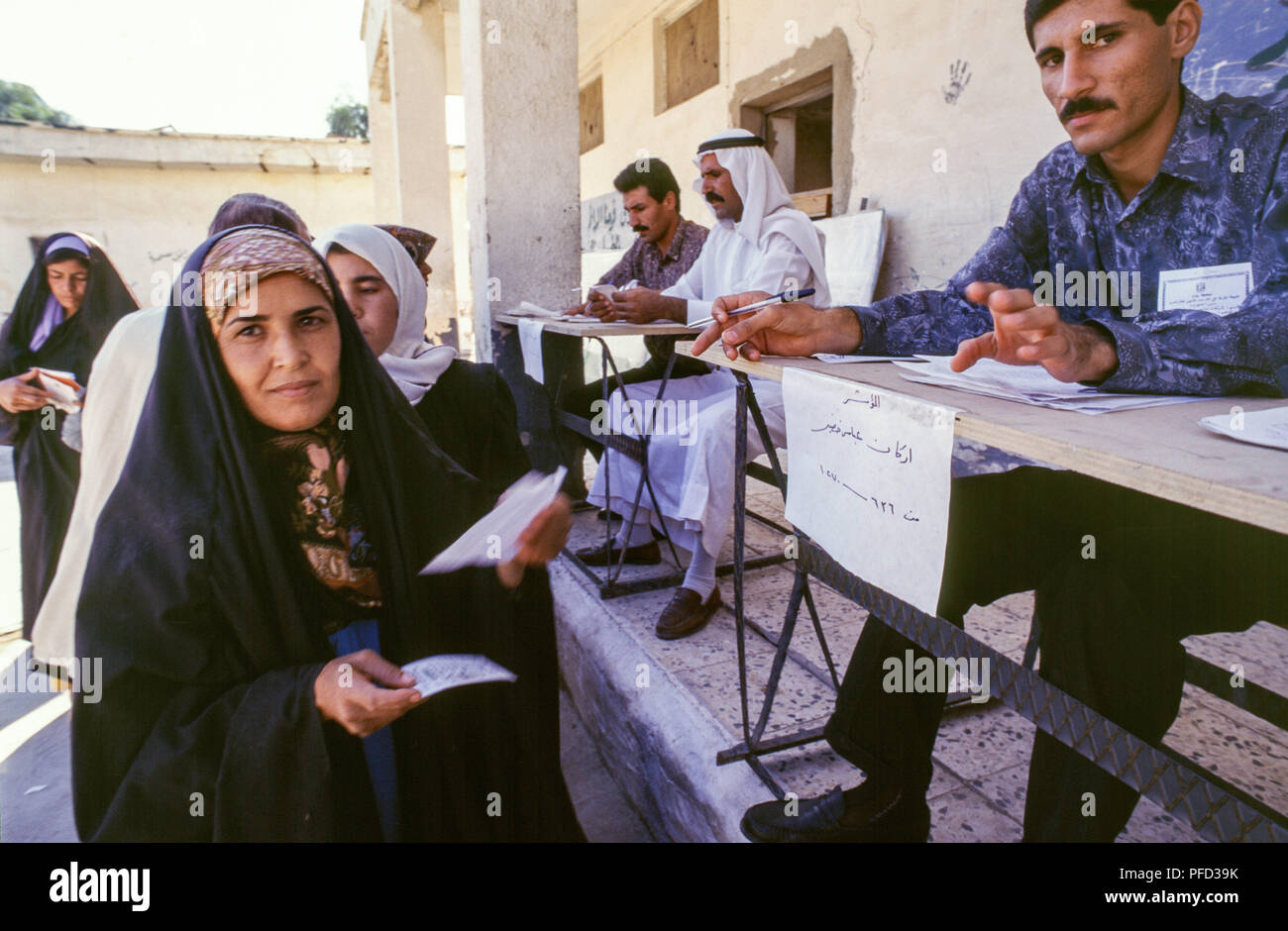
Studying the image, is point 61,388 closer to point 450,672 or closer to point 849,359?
point 450,672

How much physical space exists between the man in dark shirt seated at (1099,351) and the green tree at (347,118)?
35131 millimetres

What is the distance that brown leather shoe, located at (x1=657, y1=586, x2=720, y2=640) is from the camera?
280 centimetres

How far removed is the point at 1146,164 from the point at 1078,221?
173mm

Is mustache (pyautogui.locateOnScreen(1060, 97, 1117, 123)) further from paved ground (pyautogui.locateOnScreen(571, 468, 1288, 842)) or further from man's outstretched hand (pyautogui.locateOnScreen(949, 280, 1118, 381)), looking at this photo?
paved ground (pyautogui.locateOnScreen(571, 468, 1288, 842))

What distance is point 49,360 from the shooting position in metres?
3.40

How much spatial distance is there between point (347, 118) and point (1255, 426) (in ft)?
124

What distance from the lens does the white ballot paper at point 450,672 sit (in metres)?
1.26

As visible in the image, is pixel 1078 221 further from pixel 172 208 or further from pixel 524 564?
pixel 172 208

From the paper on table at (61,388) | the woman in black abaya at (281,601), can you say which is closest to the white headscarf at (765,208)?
the woman in black abaya at (281,601)

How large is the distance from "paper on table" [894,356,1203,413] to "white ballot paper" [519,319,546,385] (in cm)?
250

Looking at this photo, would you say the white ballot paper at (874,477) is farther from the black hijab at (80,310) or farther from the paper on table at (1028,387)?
the black hijab at (80,310)

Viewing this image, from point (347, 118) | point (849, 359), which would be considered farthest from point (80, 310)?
point (347, 118)

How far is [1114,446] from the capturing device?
0.88 meters
